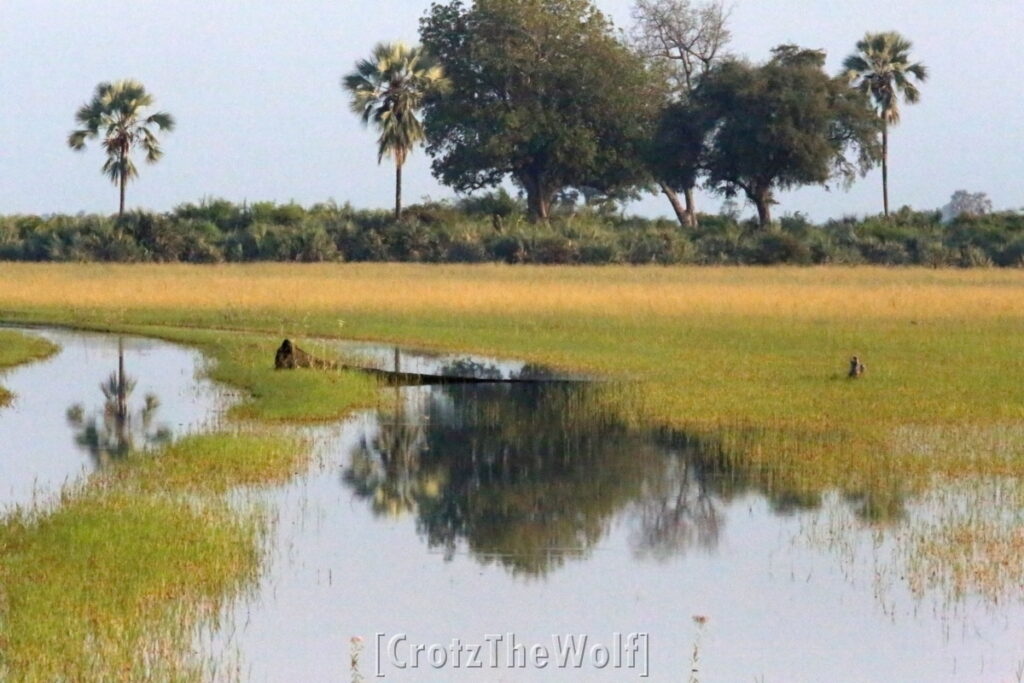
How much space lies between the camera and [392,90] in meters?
57.1

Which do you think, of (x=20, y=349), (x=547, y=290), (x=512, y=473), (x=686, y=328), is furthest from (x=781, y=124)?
(x=512, y=473)

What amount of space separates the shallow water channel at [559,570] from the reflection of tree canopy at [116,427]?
0.08 meters

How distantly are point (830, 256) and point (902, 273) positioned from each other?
24.7 ft

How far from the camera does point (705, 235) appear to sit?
55.5 m

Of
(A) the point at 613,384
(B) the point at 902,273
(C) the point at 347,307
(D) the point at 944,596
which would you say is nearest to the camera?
(D) the point at 944,596

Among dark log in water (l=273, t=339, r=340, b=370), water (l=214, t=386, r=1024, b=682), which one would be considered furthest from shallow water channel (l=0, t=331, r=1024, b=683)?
dark log in water (l=273, t=339, r=340, b=370)

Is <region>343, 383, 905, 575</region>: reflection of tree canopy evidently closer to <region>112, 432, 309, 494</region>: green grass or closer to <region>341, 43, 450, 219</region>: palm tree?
<region>112, 432, 309, 494</region>: green grass

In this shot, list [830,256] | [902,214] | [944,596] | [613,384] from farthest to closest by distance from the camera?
[902,214], [830,256], [613,384], [944,596]

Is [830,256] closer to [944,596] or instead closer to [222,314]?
[222,314]

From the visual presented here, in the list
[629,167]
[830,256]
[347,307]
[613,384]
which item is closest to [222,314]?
[347,307]

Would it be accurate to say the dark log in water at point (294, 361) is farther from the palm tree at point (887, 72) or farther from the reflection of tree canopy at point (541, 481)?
Answer: the palm tree at point (887, 72)

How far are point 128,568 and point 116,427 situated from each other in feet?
22.6

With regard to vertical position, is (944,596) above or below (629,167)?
below

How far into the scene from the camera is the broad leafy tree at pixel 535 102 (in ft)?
217
